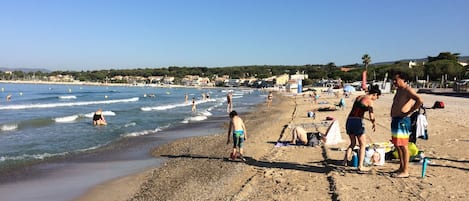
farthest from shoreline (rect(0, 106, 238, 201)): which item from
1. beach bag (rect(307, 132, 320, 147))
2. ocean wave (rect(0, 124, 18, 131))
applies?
ocean wave (rect(0, 124, 18, 131))

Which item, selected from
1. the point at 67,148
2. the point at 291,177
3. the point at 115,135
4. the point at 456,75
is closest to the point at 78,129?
the point at 115,135

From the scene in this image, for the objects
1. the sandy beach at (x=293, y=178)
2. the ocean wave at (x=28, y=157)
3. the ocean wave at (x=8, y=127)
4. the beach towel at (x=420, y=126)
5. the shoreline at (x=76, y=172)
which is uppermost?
the beach towel at (x=420, y=126)

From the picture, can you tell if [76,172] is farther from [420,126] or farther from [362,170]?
[420,126]

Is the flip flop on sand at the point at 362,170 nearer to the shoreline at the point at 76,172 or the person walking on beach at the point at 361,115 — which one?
the person walking on beach at the point at 361,115

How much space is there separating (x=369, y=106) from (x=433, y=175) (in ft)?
5.03

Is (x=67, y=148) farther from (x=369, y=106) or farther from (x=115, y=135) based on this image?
(x=369, y=106)

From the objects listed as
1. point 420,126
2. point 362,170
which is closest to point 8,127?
point 362,170

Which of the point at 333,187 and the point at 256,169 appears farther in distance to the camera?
the point at 256,169

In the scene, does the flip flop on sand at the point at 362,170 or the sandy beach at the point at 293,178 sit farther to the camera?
the flip flop on sand at the point at 362,170

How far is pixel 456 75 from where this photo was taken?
80.1 meters

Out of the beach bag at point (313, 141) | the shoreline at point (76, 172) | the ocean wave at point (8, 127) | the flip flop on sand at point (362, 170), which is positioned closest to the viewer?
the flip flop on sand at point (362, 170)

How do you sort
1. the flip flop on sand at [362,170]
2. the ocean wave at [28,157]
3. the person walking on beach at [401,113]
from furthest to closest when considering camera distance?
the ocean wave at [28,157], the flip flop on sand at [362,170], the person walking on beach at [401,113]

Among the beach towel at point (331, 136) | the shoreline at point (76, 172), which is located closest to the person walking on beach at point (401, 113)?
the beach towel at point (331, 136)

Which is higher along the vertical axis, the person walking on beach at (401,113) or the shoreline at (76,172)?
the person walking on beach at (401,113)
